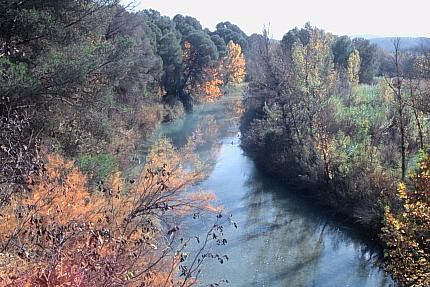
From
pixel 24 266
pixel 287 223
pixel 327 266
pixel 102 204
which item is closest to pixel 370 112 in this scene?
pixel 287 223

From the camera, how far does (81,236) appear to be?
7.55 meters

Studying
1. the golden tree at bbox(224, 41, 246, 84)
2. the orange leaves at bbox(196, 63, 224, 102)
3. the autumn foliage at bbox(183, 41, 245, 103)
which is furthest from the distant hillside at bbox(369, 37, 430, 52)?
the orange leaves at bbox(196, 63, 224, 102)

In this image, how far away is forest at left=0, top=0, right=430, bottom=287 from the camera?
242 inches

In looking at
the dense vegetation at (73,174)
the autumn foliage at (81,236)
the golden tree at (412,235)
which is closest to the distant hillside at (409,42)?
the golden tree at (412,235)

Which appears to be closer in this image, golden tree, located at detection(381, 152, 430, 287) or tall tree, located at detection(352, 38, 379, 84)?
golden tree, located at detection(381, 152, 430, 287)

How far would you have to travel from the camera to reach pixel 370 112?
24344mm

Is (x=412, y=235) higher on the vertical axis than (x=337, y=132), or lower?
lower

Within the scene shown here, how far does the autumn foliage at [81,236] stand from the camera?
524cm

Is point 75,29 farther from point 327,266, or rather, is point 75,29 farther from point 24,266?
point 327,266

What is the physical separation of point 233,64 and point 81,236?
51965 millimetres


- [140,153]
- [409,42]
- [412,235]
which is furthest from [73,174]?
[409,42]

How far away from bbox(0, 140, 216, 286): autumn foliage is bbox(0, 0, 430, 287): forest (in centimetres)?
4

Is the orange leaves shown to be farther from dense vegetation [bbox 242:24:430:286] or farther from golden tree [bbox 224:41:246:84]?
dense vegetation [bbox 242:24:430:286]

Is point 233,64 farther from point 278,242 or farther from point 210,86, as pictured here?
point 278,242
